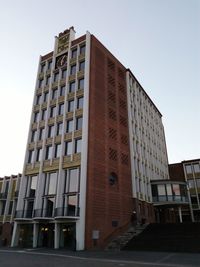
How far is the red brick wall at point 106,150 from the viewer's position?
26.2 meters

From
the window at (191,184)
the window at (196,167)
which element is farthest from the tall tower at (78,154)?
the window at (196,167)

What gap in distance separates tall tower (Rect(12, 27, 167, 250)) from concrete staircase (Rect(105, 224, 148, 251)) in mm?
740

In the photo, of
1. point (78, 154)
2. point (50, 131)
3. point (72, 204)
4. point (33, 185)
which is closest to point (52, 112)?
point (50, 131)

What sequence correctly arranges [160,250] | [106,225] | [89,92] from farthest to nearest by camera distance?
[89,92], [106,225], [160,250]

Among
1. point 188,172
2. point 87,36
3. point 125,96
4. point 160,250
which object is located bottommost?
point 160,250

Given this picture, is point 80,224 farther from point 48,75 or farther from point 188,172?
point 188,172

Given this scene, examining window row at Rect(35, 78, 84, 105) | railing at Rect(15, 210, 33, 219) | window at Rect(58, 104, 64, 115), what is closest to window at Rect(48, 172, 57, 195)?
railing at Rect(15, 210, 33, 219)

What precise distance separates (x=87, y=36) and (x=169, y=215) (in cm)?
3524

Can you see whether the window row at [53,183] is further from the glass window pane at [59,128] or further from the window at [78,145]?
the glass window pane at [59,128]

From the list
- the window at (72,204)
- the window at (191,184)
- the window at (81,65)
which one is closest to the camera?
the window at (72,204)

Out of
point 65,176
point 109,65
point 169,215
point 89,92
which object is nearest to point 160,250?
point 65,176

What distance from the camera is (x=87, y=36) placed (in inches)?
1428

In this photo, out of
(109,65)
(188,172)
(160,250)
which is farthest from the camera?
(188,172)

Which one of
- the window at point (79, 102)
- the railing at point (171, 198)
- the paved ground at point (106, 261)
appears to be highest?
the window at point (79, 102)
